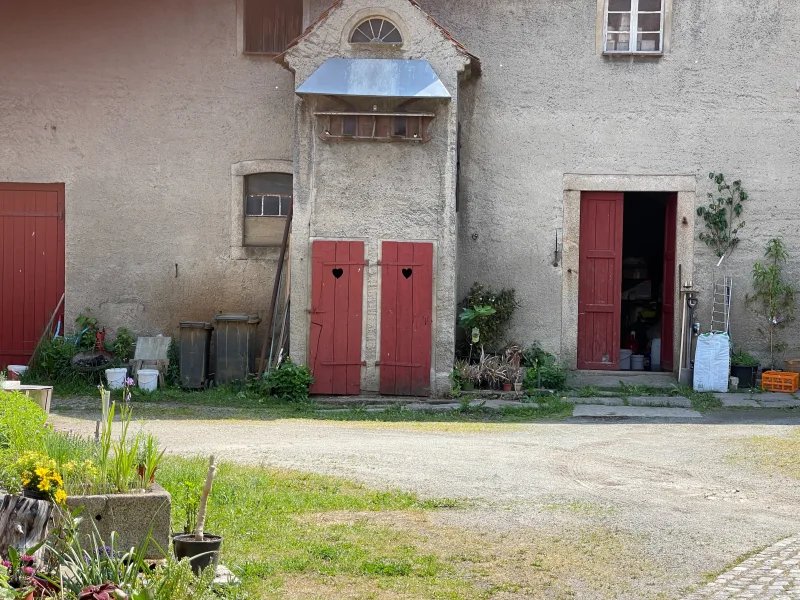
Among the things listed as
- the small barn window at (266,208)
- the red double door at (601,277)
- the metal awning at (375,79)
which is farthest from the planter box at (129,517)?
the red double door at (601,277)

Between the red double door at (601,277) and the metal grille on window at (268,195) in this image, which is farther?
the metal grille on window at (268,195)

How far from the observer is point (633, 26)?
47.0ft

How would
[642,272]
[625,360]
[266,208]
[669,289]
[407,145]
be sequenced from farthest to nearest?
[642,272] < [625,360] < [669,289] < [266,208] < [407,145]

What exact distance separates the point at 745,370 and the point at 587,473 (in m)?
6.08

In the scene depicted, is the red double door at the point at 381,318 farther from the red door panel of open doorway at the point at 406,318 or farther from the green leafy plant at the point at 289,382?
the green leafy plant at the point at 289,382

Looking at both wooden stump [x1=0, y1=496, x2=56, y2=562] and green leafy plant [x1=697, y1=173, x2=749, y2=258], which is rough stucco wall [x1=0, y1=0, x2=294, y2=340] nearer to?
green leafy plant [x1=697, y1=173, x2=749, y2=258]

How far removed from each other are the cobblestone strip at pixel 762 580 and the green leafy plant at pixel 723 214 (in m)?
8.42

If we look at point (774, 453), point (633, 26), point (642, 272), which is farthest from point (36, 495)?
point (642, 272)

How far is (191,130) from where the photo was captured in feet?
48.1

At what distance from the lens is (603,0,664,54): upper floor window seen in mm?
14289

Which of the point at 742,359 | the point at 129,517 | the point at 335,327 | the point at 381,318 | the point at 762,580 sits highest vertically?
the point at 381,318

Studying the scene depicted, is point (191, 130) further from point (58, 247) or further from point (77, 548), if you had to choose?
point (77, 548)

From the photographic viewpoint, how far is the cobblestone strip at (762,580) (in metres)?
5.47

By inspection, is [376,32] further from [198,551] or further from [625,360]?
[198,551]
